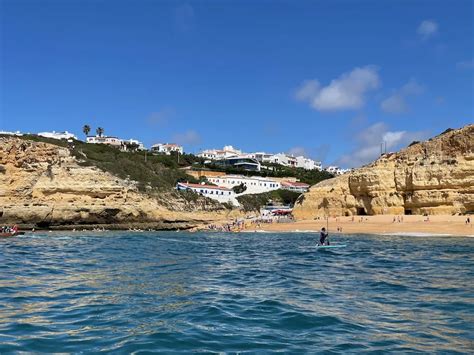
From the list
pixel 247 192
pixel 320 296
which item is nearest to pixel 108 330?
pixel 320 296

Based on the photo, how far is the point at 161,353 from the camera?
707 cm

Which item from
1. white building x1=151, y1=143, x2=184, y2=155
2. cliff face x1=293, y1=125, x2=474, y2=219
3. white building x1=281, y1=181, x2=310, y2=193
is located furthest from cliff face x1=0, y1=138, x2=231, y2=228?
white building x1=151, y1=143, x2=184, y2=155

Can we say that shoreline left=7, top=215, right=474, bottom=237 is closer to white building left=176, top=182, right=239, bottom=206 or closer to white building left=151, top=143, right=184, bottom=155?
white building left=176, top=182, right=239, bottom=206

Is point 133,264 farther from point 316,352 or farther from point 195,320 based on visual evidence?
point 316,352

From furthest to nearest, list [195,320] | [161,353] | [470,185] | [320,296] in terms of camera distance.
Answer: [470,185] < [320,296] < [195,320] < [161,353]

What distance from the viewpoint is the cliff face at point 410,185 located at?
161ft

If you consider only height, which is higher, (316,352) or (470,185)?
(470,185)

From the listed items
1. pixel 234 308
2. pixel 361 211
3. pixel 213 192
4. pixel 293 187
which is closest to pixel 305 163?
pixel 293 187

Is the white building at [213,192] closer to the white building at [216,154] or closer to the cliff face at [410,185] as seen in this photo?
the cliff face at [410,185]

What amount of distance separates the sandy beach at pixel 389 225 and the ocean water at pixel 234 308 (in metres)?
24.4

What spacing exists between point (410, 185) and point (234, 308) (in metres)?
46.9

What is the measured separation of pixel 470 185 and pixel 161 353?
49.0 m

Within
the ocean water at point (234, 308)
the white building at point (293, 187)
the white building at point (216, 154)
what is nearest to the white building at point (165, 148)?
the white building at point (216, 154)

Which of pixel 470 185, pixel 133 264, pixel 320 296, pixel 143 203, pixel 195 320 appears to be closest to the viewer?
pixel 195 320
